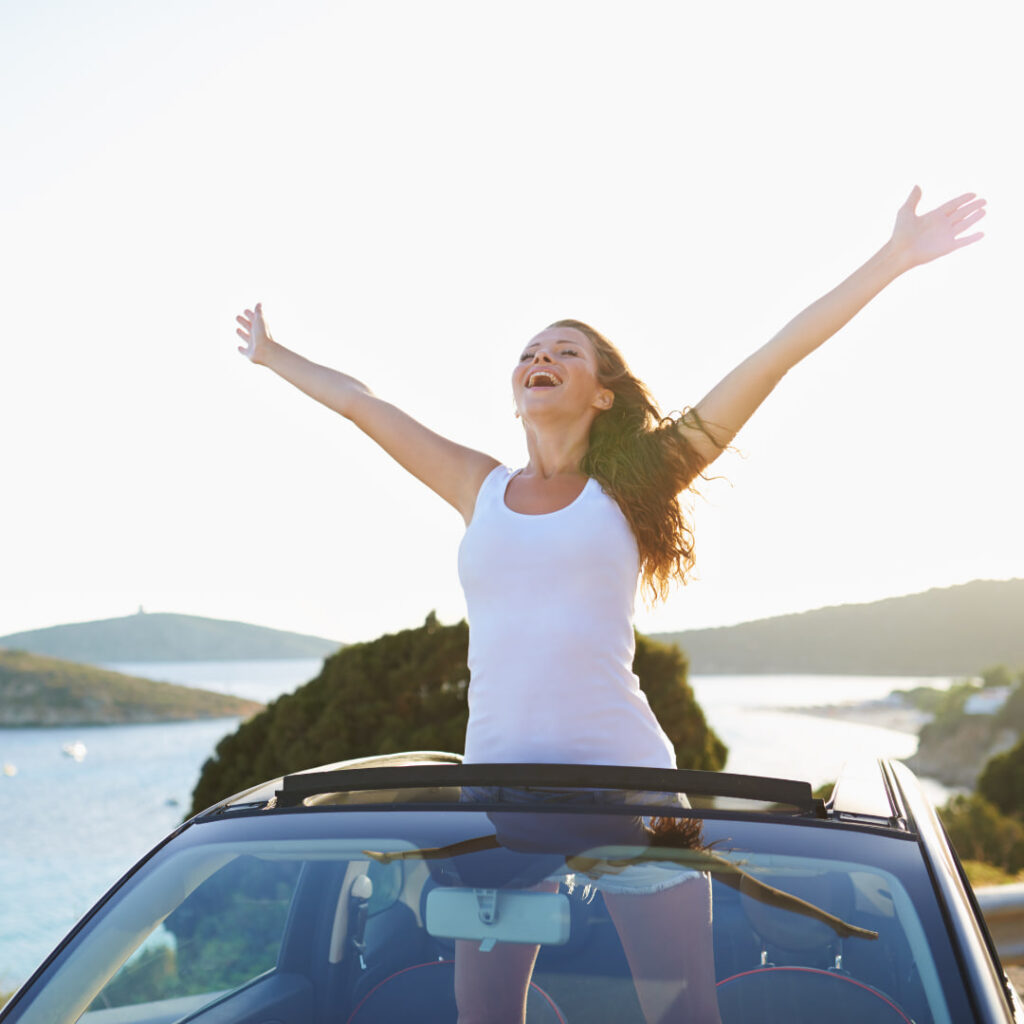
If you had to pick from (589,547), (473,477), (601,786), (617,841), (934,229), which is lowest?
(617,841)

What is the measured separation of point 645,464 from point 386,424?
75 cm

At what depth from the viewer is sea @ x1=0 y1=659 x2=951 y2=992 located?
951 centimetres

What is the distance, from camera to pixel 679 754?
871 centimetres

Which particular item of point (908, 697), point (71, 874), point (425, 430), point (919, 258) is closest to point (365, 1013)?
point (425, 430)

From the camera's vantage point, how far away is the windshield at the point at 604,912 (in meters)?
1.39

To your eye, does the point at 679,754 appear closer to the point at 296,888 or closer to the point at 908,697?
the point at 296,888

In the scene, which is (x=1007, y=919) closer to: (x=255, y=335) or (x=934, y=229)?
(x=934, y=229)

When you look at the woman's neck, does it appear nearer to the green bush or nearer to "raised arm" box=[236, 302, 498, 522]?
"raised arm" box=[236, 302, 498, 522]

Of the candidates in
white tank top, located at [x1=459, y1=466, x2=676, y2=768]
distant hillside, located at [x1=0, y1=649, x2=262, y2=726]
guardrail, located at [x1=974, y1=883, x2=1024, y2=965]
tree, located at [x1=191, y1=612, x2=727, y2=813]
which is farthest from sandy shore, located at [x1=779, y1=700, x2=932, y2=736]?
white tank top, located at [x1=459, y1=466, x2=676, y2=768]

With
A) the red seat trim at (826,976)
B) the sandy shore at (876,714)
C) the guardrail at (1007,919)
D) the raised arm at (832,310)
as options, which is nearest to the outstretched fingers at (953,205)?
the raised arm at (832,310)

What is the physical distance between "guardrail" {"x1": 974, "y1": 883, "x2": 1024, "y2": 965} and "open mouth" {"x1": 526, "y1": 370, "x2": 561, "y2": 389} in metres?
3.58

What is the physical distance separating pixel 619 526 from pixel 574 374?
0.52 m

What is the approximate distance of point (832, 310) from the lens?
88.0 inches

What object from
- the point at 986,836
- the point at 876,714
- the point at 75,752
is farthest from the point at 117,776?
the point at 876,714
